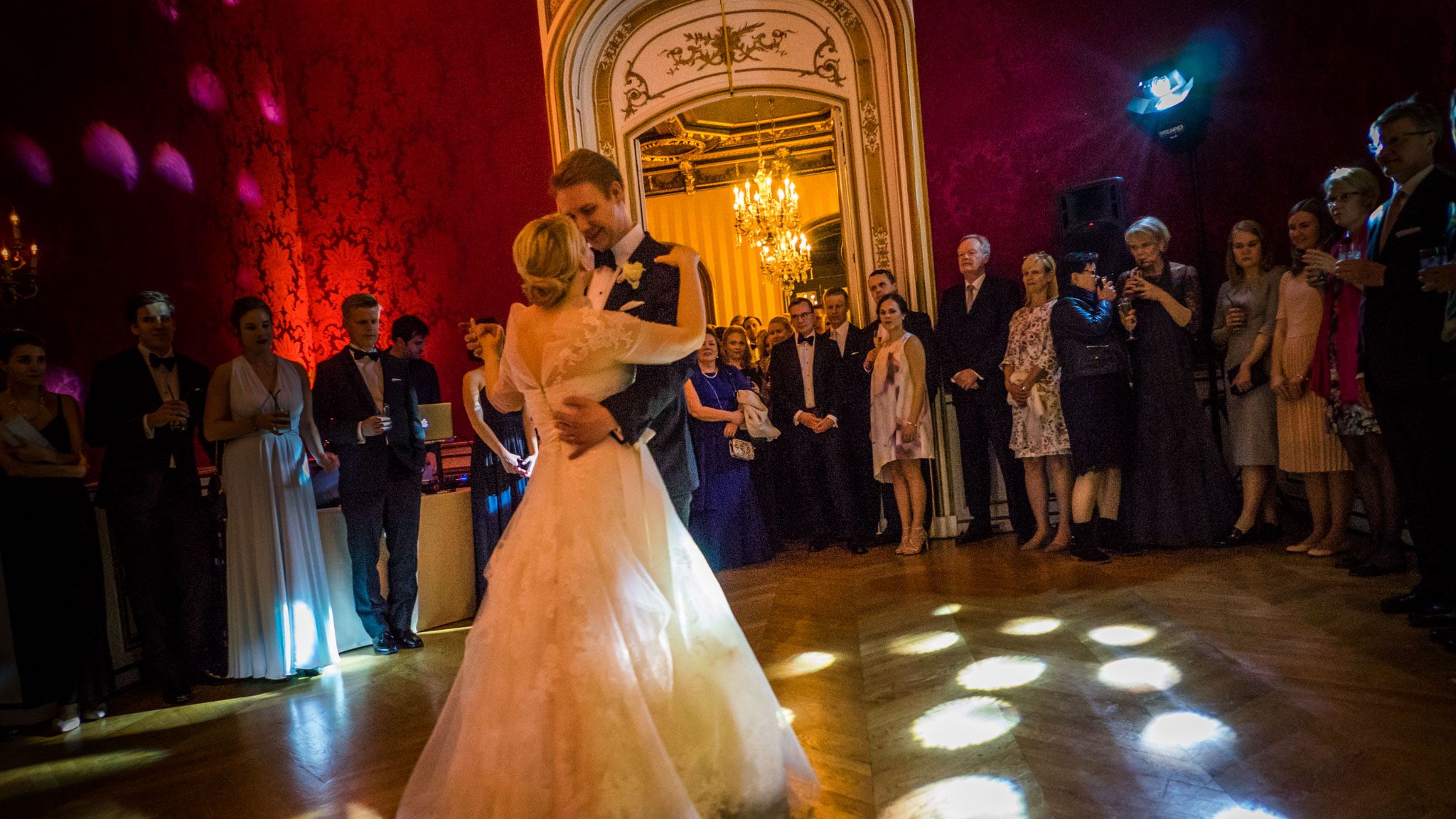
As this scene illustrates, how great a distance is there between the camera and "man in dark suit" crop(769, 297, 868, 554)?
5914mm

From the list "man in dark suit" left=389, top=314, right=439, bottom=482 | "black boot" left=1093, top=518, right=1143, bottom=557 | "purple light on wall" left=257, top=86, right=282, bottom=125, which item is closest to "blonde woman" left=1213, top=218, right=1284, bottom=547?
"black boot" left=1093, top=518, right=1143, bottom=557

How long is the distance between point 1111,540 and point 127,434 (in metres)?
4.60

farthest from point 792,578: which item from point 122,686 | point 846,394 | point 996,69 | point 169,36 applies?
point 169,36

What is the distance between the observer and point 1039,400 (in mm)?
5043

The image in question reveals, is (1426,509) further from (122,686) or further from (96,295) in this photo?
(96,295)

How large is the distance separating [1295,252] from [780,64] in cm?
357

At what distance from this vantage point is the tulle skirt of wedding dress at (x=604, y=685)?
1877 millimetres

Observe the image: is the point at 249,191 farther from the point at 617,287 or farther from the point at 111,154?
the point at 617,287

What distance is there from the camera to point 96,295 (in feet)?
15.8

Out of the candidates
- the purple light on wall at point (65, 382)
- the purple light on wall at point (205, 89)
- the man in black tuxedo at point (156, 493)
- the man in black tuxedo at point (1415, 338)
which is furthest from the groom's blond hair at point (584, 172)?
the purple light on wall at point (205, 89)

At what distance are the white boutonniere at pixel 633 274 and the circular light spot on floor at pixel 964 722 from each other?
1385 mm

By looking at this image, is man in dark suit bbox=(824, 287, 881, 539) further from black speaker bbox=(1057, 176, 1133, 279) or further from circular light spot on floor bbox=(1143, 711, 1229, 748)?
circular light spot on floor bbox=(1143, 711, 1229, 748)

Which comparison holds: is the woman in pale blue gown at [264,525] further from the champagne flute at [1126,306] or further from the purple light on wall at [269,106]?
the champagne flute at [1126,306]

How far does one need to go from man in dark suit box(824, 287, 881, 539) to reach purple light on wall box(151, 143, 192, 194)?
3.95 m
